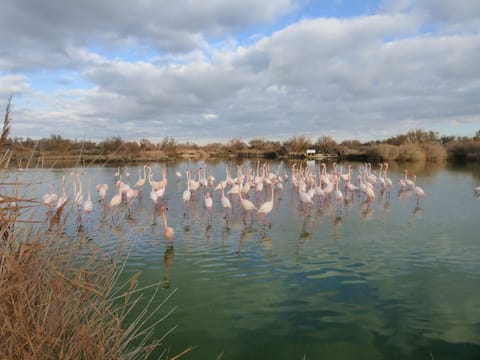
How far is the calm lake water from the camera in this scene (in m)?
4.54

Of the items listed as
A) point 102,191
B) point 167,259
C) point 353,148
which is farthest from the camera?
point 353,148

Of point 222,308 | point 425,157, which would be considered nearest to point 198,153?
→ point 425,157

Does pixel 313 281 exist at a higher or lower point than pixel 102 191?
lower

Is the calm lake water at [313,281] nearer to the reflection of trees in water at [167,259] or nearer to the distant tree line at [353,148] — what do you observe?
the reflection of trees in water at [167,259]

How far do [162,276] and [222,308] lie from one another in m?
1.87

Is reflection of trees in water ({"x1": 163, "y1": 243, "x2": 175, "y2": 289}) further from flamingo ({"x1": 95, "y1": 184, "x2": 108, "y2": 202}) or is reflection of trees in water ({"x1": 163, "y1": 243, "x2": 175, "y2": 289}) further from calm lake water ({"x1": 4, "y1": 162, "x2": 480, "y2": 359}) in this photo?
flamingo ({"x1": 95, "y1": 184, "x2": 108, "y2": 202})

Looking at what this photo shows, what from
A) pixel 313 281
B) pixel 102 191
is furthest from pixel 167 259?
pixel 102 191

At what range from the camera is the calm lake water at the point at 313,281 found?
14.9 ft

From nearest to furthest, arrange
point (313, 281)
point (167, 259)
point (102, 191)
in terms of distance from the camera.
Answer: point (313, 281) → point (167, 259) → point (102, 191)

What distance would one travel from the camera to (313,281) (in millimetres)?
6441

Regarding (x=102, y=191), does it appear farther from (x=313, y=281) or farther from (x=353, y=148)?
(x=353, y=148)

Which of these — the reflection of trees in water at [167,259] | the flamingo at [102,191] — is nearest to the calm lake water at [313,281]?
the reflection of trees in water at [167,259]

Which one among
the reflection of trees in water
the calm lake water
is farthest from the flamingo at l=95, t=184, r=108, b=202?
the reflection of trees in water

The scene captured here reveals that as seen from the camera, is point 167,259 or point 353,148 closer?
point 167,259
